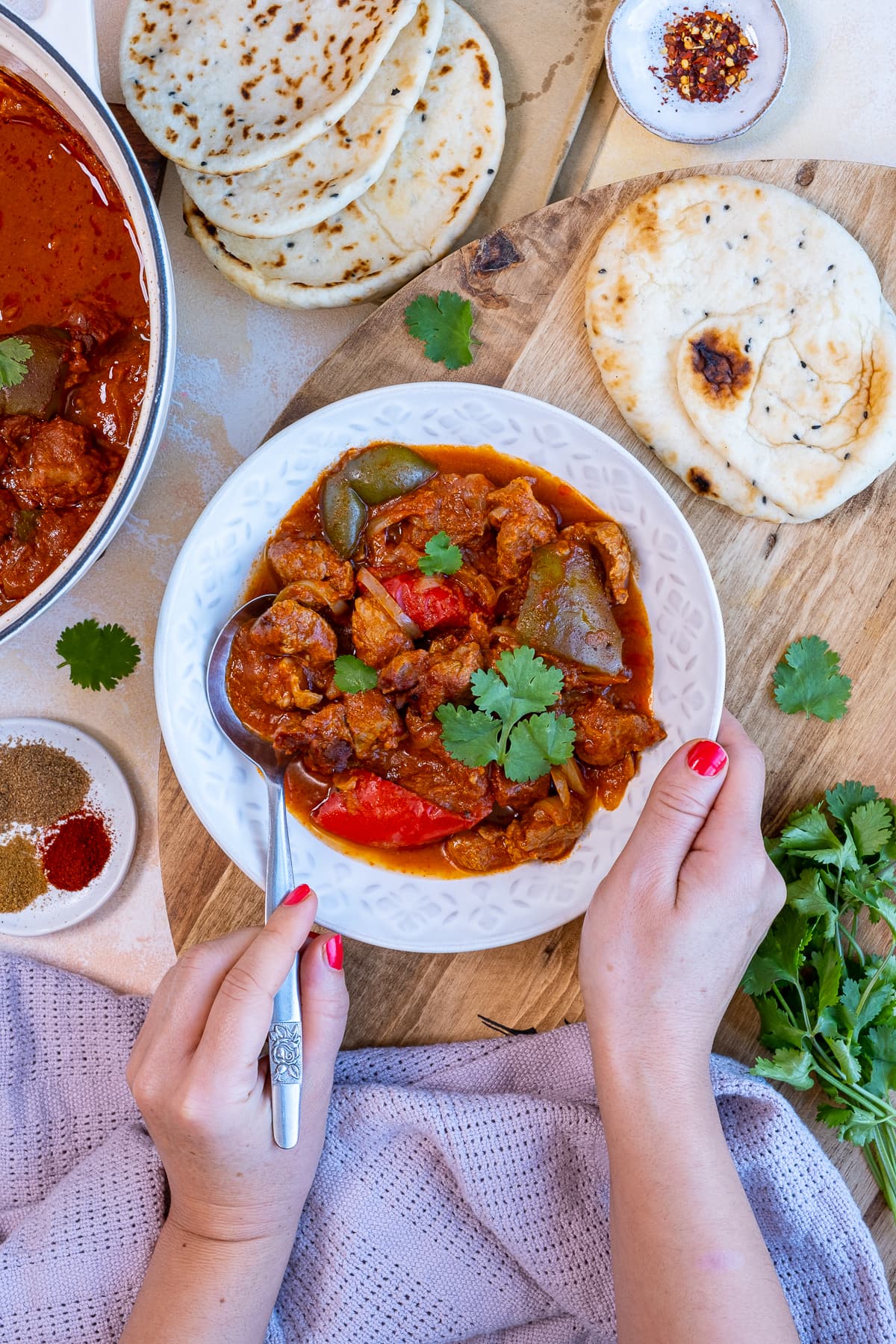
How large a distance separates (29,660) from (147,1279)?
2.32 meters

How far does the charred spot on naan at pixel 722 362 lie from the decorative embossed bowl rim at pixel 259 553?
0.50 meters

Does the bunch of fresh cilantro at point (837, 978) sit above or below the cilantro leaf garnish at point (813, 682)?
below

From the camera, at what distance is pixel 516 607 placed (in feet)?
11.8

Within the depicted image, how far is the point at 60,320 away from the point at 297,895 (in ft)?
7.11

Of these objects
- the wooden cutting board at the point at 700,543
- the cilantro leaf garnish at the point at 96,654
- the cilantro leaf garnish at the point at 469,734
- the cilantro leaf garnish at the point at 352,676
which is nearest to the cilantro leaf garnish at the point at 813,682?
the wooden cutting board at the point at 700,543

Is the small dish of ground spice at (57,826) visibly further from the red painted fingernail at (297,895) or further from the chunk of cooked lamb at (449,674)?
the chunk of cooked lamb at (449,674)

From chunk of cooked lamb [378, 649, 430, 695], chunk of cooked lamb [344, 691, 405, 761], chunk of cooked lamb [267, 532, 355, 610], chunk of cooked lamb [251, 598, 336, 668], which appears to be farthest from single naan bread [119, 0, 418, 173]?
chunk of cooked lamb [344, 691, 405, 761]

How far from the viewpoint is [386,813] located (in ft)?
11.8

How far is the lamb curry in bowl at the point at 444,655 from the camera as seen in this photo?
3.46m

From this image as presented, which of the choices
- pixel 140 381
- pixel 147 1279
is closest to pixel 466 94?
pixel 140 381

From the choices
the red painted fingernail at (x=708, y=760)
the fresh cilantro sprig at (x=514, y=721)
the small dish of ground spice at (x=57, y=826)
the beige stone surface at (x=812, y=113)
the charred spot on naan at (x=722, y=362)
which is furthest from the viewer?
the small dish of ground spice at (x=57, y=826)

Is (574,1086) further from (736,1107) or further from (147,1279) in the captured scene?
(147,1279)

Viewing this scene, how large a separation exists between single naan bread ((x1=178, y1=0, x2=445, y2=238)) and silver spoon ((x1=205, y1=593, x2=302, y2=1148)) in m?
1.41

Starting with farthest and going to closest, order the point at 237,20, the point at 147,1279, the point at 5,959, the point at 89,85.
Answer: the point at 5,959, the point at 237,20, the point at 147,1279, the point at 89,85
